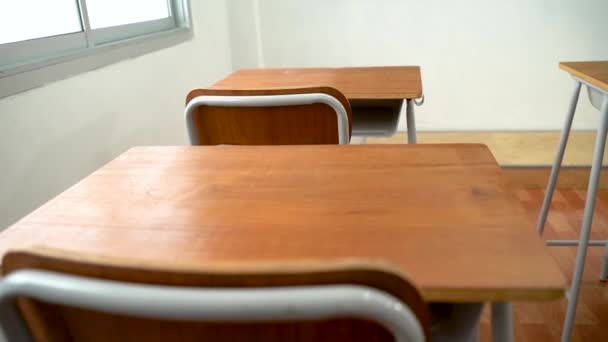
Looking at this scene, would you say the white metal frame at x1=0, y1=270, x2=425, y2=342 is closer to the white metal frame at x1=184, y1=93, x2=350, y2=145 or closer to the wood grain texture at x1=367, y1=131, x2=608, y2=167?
the white metal frame at x1=184, y1=93, x2=350, y2=145

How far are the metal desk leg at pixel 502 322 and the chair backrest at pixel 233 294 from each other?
0.30m

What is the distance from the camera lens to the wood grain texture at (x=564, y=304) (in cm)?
171

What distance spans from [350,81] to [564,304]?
1160 mm

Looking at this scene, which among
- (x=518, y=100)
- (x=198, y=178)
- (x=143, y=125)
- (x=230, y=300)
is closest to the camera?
(x=230, y=300)

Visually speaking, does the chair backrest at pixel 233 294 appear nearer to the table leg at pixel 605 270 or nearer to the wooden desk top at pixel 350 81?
the wooden desk top at pixel 350 81

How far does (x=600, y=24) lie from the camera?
279cm

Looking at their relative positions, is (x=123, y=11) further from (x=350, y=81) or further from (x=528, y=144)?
(x=528, y=144)

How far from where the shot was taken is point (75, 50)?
1630mm

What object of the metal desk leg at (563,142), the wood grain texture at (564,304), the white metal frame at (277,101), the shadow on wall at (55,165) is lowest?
the wood grain texture at (564,304)

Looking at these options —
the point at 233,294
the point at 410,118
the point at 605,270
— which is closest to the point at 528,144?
the point at 605,270

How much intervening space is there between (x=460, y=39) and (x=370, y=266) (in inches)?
112

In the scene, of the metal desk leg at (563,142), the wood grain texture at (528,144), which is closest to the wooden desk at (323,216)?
the metal desk leg at (563,142)

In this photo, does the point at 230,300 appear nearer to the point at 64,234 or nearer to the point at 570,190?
the point at 64,234

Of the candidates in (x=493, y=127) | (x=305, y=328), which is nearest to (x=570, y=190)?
(x=493, y=127)
